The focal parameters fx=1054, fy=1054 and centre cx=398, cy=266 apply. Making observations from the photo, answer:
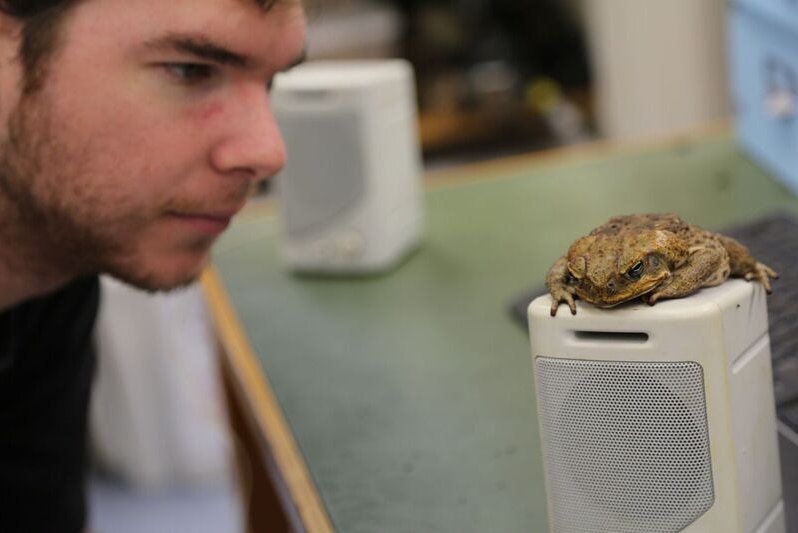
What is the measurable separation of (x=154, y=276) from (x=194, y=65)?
0.19 meters

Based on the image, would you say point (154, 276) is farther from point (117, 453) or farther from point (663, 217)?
point (117, 453)

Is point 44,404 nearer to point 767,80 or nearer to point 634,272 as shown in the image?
point 634,272

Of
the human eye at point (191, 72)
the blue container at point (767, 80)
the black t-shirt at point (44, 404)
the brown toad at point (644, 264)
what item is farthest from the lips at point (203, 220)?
the blue container at point (767, 80)

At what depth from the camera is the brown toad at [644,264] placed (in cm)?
55

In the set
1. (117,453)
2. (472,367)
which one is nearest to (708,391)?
(472,367)

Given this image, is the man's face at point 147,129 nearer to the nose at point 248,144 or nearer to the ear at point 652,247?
the nose at point 248,144

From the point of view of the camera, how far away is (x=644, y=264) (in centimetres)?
56

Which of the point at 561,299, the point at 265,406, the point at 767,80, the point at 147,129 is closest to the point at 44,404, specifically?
the point at 265,406

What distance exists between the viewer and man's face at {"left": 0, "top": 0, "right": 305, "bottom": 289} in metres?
0.83

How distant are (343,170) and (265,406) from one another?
42 cm

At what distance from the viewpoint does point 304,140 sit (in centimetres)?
132

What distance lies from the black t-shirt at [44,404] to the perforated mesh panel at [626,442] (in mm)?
634

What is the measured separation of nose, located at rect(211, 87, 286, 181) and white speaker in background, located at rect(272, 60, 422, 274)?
43 cm

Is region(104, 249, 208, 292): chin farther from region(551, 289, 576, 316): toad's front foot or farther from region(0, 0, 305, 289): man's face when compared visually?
region(551, 289, 576, 316): toad's front foot
